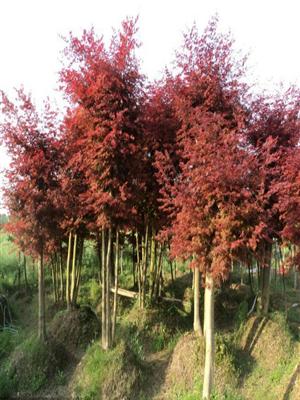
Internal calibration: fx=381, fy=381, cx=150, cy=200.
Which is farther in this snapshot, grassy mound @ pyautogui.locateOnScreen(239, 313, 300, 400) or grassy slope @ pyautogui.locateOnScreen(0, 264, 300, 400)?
grassy slope @ pyautogui.locateOnScreen(0, 264, 300, 400)

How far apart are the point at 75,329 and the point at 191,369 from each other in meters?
2.64

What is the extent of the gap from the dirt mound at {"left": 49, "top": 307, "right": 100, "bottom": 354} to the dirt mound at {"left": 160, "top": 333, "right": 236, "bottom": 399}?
6.15 feet

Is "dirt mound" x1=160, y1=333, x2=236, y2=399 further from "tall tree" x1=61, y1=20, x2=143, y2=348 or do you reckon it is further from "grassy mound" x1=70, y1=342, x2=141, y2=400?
"tall tree" x1=61, y1=20, x2=143, y2=348

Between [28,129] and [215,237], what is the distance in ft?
12.8

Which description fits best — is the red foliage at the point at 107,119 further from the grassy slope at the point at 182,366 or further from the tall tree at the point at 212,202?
the grassy slope at the point at 182,366

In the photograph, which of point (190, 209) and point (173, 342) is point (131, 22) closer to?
point (190, 209)

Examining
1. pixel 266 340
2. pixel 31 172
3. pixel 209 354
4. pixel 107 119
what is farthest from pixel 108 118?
pixel 266 340

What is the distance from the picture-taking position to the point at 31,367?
673cm

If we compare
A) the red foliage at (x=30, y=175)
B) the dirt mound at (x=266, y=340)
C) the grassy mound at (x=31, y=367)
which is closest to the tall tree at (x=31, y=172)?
the red foliage at (x=30, y=175)

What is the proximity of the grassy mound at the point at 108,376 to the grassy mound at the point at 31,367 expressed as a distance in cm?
48

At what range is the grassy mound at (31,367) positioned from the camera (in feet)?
21.4

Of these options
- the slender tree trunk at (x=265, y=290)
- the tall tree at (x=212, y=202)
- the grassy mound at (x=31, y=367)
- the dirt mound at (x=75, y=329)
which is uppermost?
the tall tree at (x=212, y=202)

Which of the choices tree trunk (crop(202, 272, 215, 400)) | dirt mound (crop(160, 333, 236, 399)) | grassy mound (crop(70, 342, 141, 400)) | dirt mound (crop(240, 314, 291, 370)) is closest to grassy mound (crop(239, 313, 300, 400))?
dirt mound (crop(240, 314, 291, 370))

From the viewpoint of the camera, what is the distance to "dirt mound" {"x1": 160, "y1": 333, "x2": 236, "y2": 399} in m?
6.23
